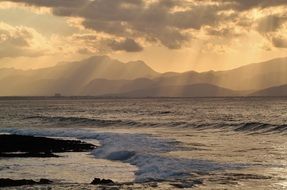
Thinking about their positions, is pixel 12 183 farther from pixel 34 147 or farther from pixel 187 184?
pixel 34 147

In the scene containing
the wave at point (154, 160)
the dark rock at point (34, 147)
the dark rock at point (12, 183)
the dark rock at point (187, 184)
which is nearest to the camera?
the dark rock at point (187, 184)

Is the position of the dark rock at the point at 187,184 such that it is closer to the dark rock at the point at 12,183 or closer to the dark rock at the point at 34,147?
the dark rock at the point at 12,183

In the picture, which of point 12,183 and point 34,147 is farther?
point 34,147

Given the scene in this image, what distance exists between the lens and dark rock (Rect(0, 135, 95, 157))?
127 ft

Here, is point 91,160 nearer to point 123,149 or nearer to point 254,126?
point 123,149

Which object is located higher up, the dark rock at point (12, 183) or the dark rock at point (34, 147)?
the dark rock at point (12, 183)

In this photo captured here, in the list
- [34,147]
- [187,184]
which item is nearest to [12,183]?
[187,184]

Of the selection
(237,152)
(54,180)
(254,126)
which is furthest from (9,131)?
(54,180)

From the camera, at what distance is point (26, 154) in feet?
124

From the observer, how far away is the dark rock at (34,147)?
127 ft

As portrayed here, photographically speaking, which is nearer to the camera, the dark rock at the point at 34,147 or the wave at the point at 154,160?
the wave at the point at 154,160

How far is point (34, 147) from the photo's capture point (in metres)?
42.0

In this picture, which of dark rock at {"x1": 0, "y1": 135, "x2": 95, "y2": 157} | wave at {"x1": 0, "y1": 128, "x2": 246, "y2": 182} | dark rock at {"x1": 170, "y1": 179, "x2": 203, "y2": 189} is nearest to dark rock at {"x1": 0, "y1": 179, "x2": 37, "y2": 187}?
wave at {"x1": 0, "y1": 128, "x2": 246, "y2": 182}

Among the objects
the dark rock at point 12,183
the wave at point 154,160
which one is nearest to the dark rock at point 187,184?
the wave at point 154,160
